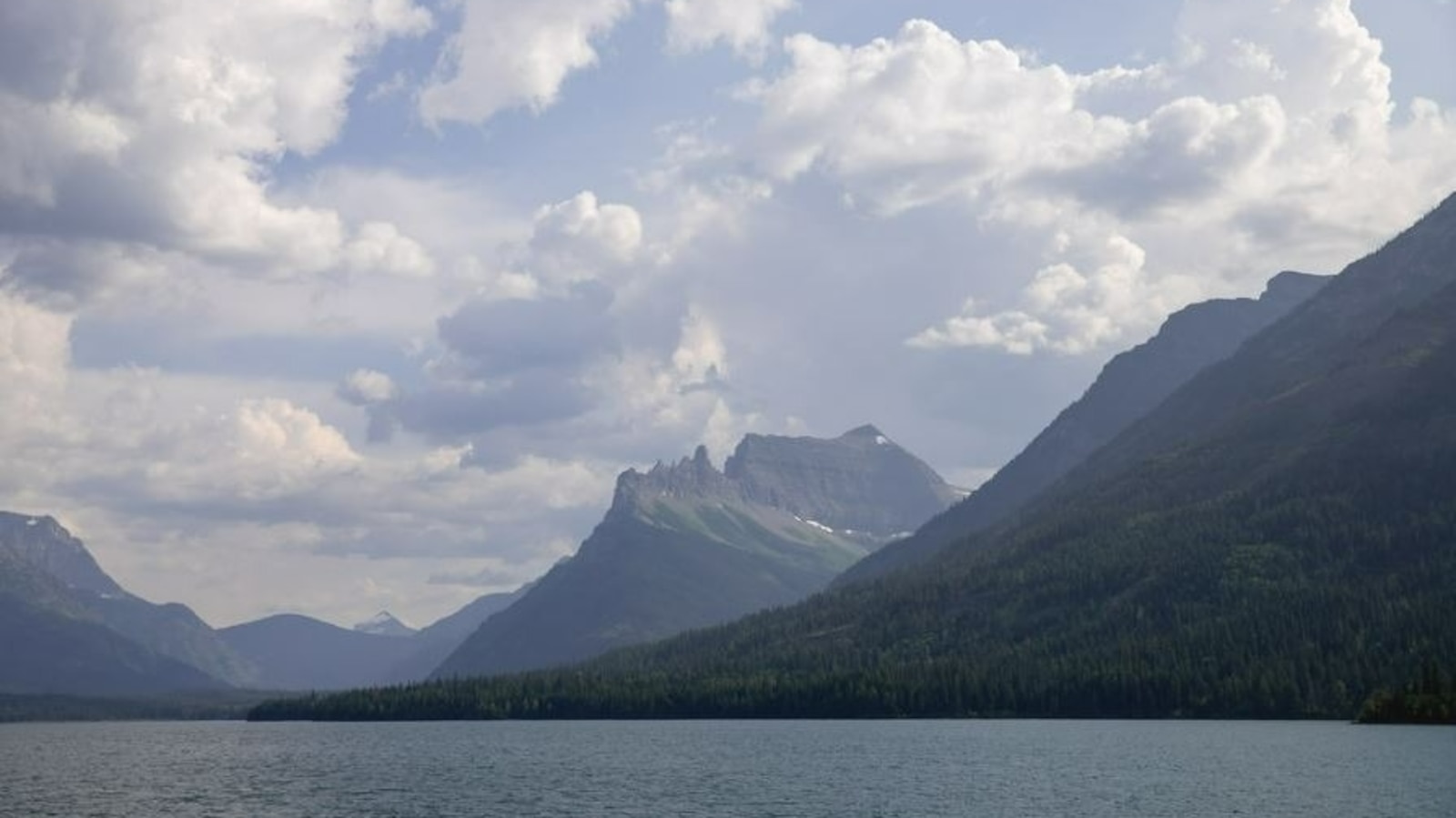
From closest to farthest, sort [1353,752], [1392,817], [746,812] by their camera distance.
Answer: [1392,817], [746,812], [1353,752]

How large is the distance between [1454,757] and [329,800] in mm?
140467

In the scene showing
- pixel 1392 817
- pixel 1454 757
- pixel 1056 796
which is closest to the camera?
pixel 1392 817

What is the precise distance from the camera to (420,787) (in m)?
186

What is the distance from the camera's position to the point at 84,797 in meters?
175

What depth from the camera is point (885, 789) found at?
17062 centimetres

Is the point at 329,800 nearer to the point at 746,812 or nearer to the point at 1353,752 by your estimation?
the point at 746,812

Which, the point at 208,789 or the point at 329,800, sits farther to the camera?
the point at 208,789

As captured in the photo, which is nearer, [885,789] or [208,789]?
[885,789]

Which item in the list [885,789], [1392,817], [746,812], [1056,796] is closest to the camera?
[1392,817]

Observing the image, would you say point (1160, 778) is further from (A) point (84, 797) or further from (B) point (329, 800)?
(A) point (84, 797)

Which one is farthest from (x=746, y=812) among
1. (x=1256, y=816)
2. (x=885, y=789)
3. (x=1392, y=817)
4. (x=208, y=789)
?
(x=208, y=789)

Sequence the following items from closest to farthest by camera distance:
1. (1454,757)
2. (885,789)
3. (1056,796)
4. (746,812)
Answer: (746,812), (1056,796), (885,789), (1454,757)

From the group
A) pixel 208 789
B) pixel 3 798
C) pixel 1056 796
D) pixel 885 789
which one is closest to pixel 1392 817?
pixel 1056 796

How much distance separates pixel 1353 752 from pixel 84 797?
169 m
